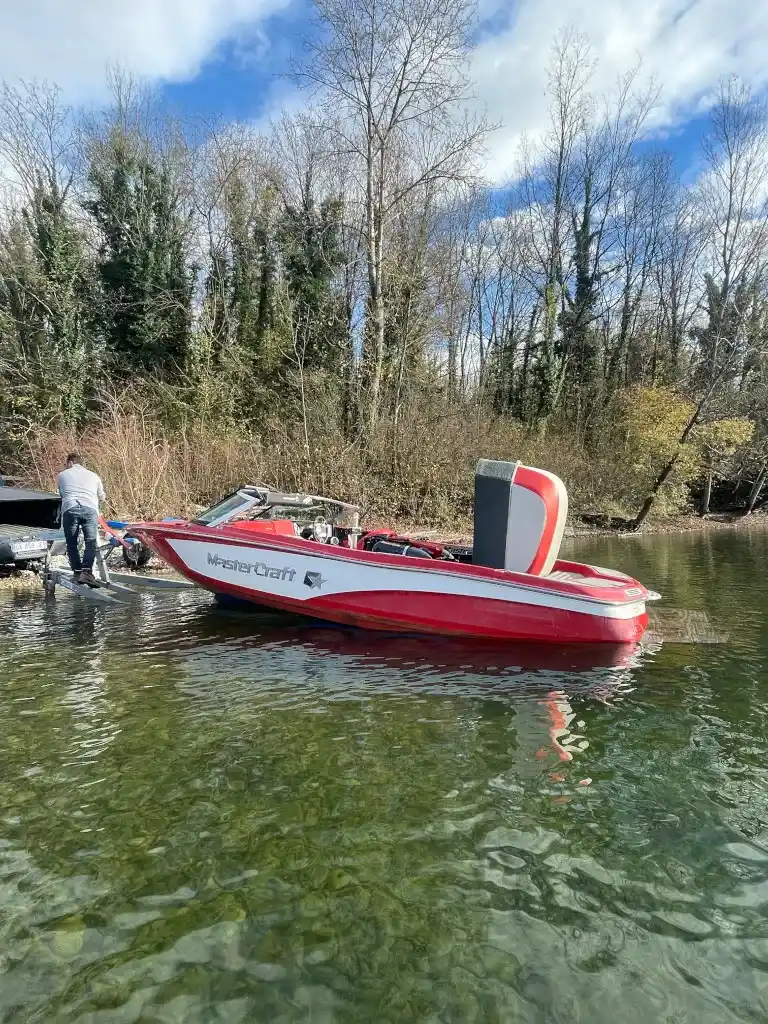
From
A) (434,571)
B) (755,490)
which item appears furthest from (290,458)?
(755,490)

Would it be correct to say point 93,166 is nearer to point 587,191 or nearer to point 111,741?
point 587,191

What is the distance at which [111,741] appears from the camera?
451 centimetres

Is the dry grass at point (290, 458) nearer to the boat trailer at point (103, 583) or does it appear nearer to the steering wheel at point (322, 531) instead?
the boat trailer at point (103, 583)

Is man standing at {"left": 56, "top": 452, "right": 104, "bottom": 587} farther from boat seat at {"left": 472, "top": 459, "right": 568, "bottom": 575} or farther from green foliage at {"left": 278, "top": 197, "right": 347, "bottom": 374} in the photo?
green foliage at {"left": 278, "top": 197, "right": 347, "bottom": 374}

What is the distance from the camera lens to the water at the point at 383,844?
7.96ft

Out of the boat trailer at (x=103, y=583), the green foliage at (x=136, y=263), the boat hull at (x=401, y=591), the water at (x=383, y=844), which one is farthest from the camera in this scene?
the green foliage at (x=136, y=263)

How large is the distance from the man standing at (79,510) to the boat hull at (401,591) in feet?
3.36

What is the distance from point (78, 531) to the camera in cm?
873

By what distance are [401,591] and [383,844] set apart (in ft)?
13.2

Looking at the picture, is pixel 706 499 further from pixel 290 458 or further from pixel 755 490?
pixel 290 458

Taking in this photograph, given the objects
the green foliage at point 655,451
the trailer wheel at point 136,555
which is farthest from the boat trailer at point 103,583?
the green foliage at point 655,451

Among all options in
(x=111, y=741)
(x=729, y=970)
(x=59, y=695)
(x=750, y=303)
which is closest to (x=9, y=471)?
(x=59, y=695)

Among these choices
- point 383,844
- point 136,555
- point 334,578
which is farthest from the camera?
point 136,555

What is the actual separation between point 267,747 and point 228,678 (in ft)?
5.40
